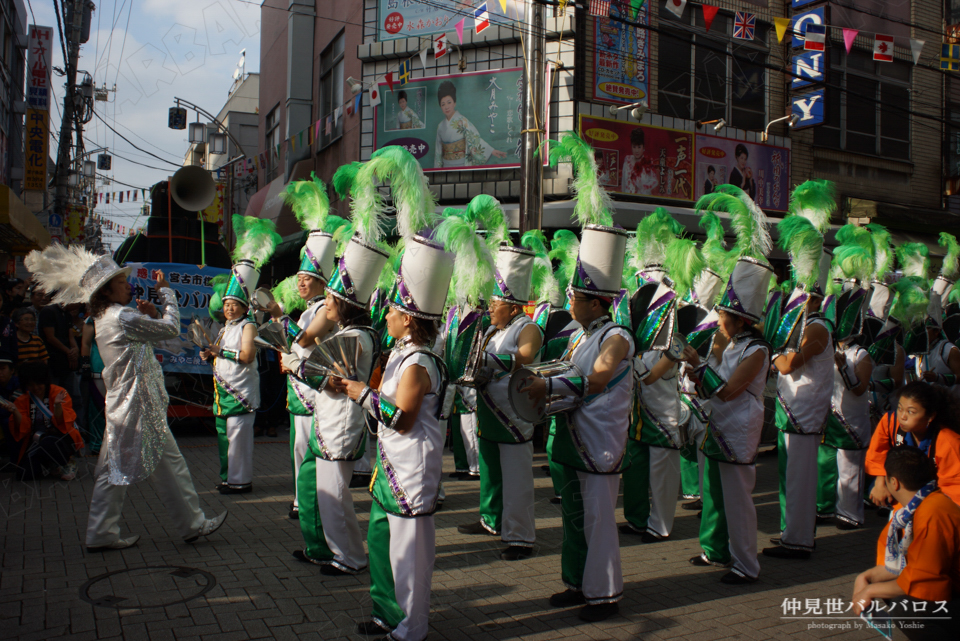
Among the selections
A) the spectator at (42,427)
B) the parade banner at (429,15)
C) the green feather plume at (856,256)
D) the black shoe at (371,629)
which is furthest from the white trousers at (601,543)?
the parade banner at (429,15)

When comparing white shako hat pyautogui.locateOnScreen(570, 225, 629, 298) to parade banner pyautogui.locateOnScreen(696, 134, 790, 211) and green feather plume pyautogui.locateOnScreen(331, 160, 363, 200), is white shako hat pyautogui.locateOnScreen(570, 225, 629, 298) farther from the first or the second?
parade banner pyautogui.locateOnScreen(696, 134, 790, 211)

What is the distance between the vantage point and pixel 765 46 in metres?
13.2

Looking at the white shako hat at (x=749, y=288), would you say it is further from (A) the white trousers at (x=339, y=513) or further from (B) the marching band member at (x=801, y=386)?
(A) the white trousers at (x=339, y=513)

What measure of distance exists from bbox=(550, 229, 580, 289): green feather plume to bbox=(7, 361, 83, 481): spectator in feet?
16.1

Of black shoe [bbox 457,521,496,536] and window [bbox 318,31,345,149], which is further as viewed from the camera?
window [bbox 318,31,345,149]

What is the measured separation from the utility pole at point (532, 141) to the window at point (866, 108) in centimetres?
751

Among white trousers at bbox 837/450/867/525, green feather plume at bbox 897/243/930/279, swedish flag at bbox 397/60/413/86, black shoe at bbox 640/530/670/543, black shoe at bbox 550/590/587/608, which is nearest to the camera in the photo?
black shoe at bbox 550/590/587/608

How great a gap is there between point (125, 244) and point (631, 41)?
8.60 m

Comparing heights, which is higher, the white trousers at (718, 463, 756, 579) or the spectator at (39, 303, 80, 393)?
the spectator at (39, 303, 80, 393)

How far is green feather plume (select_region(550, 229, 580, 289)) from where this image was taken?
734 centimetres

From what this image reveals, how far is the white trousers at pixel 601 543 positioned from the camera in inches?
145

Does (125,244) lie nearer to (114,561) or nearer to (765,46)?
(114,561)

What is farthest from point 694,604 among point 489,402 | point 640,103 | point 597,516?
point 640,103

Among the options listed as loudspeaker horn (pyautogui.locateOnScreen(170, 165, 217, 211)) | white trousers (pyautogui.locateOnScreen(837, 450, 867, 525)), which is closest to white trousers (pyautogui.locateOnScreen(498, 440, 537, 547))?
white trousers (pyautogui.locateOnScreen(837, 450, 867, 525))
